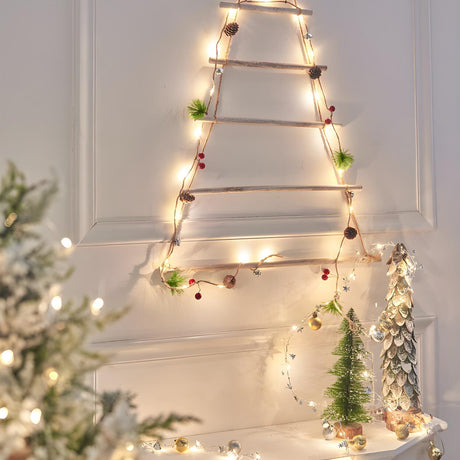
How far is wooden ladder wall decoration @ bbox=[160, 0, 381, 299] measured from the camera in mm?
1553

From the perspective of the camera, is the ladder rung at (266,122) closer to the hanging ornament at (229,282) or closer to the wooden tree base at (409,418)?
the hanging ornament at (229,282)

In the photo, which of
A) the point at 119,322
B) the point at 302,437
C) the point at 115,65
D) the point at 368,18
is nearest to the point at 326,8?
the point at 368,18

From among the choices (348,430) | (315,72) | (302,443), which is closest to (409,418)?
(348,430)

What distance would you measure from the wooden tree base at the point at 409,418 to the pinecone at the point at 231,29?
1.07m

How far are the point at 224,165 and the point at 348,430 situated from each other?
2.46 feet

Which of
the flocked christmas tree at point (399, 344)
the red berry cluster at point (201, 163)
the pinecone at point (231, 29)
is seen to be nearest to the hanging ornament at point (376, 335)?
the flocked christmas tree at point (399, 344)

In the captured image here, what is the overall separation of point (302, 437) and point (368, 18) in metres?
1.19

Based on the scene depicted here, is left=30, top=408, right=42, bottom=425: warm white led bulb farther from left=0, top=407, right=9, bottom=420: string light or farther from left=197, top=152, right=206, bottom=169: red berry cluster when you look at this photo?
left=197, top=152, right=206, bottom=169: red berry cluster

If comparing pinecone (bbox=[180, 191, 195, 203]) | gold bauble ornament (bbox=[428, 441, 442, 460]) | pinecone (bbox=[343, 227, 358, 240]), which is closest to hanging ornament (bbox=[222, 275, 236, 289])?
pinecone (bbox=[180, 191, 195, 203])

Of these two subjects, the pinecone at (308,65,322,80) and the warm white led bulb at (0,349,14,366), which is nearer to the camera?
the warm white led bulb at (0,349,14,366)

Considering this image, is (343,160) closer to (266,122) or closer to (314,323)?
(266,122)

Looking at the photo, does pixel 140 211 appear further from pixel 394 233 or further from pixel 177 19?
pixel 394 233

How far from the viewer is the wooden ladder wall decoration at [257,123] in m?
1.55

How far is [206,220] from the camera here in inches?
62.5
